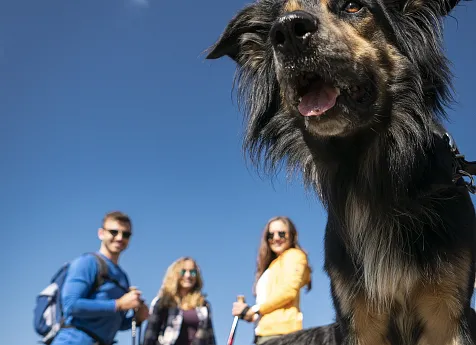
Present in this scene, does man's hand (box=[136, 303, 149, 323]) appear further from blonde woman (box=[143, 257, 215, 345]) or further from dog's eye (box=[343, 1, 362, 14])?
dog's eye (box=[343, 1, 362, 14])

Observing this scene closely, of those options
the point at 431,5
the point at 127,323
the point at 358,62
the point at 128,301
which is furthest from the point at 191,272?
the point at 431,5

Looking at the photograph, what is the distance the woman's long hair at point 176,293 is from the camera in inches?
288

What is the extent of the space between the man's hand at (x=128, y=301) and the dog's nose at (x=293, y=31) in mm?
3294

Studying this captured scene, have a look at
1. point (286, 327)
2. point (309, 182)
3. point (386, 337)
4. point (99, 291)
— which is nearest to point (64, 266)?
point (99, 291)

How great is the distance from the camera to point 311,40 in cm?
266

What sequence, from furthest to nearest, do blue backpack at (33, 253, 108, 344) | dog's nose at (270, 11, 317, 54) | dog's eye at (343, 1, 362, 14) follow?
blue backpack at (33, 253, 108, 344) < dog's eye at (343, 1, 362, 14) < dog's nose at (270, 11, 317, 54)

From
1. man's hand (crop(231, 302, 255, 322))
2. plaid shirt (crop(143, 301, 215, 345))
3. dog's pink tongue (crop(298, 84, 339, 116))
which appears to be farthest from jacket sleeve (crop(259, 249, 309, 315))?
dog's pink tongue (crop(298, 84, 339, 116))

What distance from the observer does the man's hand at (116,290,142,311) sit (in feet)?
16.7

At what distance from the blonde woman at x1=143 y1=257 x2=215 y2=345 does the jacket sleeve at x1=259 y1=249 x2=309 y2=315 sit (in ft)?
6.65

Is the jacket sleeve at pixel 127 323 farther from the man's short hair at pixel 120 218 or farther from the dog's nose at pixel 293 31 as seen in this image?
the dog's nose at pixel 293 31

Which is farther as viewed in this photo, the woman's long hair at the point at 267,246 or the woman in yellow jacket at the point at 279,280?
the woman's long hair at the point at 267,246

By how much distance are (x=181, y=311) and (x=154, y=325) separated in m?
0.40

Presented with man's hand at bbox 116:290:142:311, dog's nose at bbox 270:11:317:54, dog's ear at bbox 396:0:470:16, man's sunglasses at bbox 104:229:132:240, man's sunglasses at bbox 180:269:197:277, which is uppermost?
dog's ear at bbox 396:0:470:16

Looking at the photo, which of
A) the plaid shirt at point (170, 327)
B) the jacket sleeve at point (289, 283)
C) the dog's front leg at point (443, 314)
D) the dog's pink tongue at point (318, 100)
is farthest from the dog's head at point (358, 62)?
the plaid shirt at point (170, 327)
